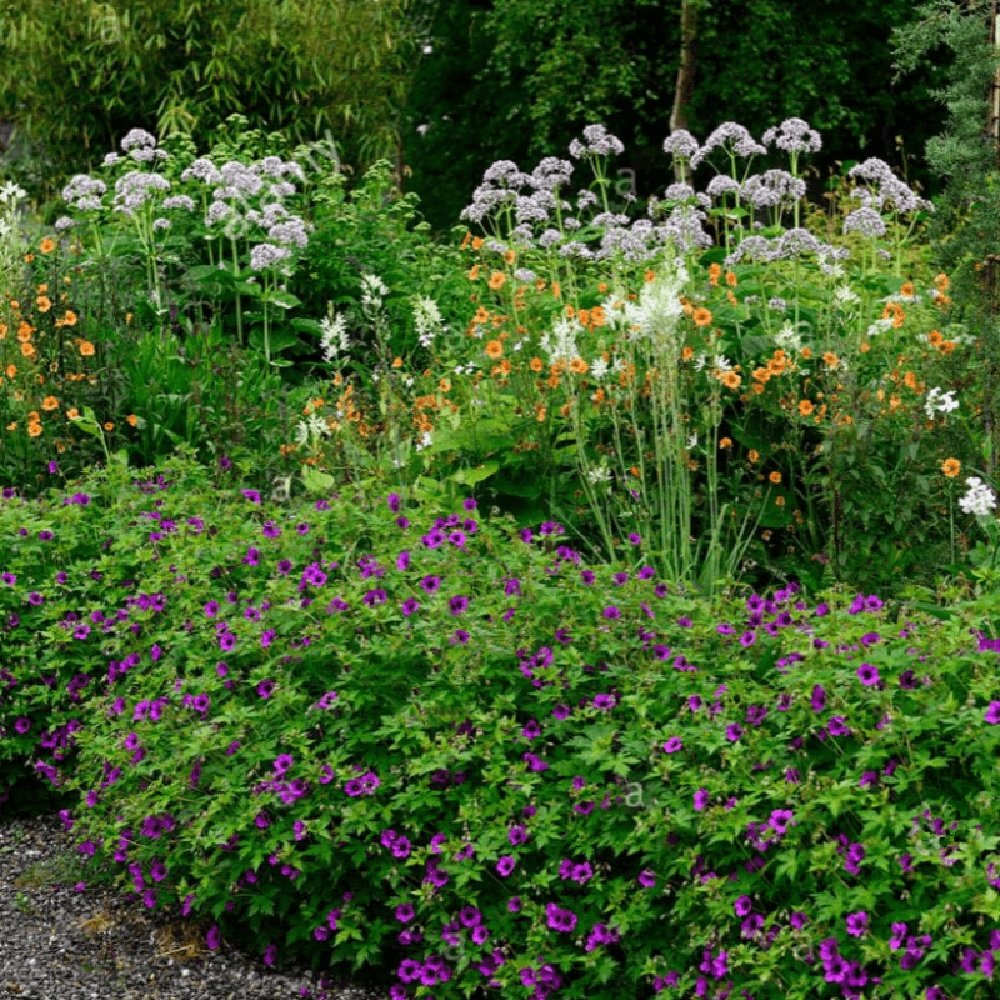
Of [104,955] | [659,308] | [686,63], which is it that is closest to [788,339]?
[659,308]

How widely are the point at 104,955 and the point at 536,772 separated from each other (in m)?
1.11

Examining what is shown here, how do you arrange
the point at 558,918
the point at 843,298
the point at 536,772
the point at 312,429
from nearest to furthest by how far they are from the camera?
the point at 558,918
the point at 536,772
the point at 843,298
the point at 312,429

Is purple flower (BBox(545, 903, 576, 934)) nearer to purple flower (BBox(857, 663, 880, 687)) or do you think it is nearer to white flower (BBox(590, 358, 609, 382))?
purple flower (BBox(857, 663, 880, 687))

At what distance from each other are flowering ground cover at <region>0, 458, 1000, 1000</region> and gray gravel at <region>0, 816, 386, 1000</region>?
0.07 m

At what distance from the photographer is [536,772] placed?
3297mm

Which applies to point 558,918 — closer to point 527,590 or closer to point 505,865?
point 505,865

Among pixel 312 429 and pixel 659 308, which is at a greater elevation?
pixel 659 308

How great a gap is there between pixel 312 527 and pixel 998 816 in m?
1.97

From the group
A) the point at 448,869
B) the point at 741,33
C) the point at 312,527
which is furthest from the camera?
the point at 741,33

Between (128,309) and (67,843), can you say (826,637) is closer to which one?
(67,843)

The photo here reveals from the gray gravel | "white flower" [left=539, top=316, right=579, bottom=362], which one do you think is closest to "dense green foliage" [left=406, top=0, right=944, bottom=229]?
"white flower" [left=539, top=316, right=579, bottom=362]

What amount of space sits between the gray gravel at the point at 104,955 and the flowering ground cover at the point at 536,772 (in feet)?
0.22

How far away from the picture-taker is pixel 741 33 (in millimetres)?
15211

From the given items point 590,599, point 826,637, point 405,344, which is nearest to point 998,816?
point 826,637
